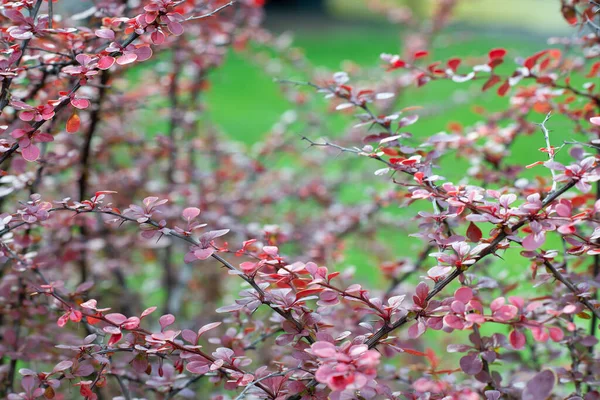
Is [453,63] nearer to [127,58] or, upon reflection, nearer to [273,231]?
[273,231]

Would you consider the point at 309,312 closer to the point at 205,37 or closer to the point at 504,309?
the point at 504,309

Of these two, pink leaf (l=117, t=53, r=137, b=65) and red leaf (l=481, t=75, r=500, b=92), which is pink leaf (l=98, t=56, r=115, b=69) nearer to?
pink leaf (l=117, t=53, r=137, b=65)

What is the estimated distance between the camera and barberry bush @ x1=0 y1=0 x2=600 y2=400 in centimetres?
106

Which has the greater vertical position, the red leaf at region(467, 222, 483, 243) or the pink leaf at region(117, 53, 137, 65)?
the pink leaf at region(117, 53, 137, 65)

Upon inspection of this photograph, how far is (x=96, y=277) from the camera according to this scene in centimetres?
253

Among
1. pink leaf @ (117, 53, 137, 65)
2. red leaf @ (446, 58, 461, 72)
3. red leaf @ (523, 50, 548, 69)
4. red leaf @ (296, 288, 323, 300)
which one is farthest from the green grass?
pink leaf @ (117, 53, 137, 65)

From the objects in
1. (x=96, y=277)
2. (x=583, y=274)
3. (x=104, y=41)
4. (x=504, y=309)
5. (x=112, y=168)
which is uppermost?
(x=104, y=41)

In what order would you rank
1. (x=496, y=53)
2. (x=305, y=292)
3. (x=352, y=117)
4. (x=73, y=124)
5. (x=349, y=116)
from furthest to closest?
1. (x=349, y=116)
2. (x=352, y=117)
3. (x=496, y=53)
4. (x=73, y=124)
5. (x=305, y=292)

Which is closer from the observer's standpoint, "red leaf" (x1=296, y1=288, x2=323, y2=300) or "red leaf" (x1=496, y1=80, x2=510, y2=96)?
"red leaf" (x1=296, y1=288, x2=323, y2=300)

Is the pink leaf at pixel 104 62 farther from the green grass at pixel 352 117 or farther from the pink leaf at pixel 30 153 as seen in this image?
the green grass at pixel 352 117

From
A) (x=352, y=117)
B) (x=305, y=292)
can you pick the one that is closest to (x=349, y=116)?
(x=352, y=117)

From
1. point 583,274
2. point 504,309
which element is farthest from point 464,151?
point 504,309

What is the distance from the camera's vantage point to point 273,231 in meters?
1.67

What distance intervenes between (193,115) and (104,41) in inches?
47.5
